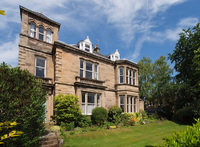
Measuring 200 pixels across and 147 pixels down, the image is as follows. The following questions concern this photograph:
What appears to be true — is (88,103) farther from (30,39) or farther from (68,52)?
(30,39)

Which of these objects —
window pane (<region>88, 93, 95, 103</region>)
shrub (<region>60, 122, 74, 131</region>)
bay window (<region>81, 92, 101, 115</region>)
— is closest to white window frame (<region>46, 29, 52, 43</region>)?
bay window (<region>81, 92, 101, 115</region>)

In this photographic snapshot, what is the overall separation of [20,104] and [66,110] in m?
6.56

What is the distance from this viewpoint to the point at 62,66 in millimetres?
13312

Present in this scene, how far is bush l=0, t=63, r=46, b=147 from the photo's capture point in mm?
4633

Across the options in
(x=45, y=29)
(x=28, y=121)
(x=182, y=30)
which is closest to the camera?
(x=28, y=121)

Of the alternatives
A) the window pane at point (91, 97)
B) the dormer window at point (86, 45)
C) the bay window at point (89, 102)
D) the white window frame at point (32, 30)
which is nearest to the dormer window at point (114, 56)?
the dormer window at point (86, 45)

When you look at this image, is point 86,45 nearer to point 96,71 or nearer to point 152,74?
point 96,71

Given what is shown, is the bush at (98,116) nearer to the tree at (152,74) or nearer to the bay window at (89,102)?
the bay window at (89,102)

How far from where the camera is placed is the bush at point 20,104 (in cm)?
463

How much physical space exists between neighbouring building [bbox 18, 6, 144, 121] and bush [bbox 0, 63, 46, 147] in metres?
6.78

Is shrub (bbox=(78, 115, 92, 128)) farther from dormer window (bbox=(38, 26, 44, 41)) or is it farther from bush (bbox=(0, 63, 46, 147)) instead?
dormer window (bbox=(38, 26, 44, 41))

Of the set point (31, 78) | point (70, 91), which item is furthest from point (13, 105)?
point (70, 91)

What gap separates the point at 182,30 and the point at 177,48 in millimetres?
2723

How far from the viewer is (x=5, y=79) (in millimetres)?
4965
